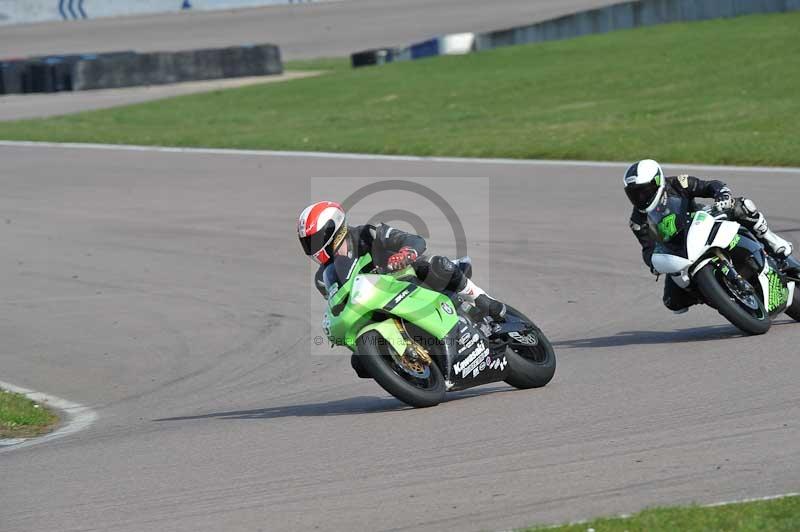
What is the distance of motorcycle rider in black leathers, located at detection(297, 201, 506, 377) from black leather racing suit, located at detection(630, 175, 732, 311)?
2.21 metres

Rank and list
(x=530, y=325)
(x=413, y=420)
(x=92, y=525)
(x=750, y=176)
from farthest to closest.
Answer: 1. (x=750, y=176)
2. (x=530, y=325)
3. (x=413, y=420)
4. (x=92, y=525)

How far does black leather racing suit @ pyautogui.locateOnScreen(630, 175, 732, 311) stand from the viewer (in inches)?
399

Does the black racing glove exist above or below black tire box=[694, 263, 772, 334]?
above

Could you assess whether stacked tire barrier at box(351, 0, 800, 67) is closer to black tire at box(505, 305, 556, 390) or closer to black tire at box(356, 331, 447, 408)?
black tire at box(505, 305, 556, 390)

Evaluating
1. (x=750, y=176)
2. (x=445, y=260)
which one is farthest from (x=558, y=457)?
(x=750, y=176)

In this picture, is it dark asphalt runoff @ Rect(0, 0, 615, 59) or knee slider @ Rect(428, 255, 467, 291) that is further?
dark asphalt runoff @ Rect(0, 0, 615, 59)

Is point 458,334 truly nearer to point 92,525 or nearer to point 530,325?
point 530,325

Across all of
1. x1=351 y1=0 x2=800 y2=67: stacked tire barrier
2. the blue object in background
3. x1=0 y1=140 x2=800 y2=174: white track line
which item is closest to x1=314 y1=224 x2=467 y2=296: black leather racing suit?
x1=0 y1=140 x2=800 y2=174: white track line

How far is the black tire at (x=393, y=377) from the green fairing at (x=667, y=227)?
102 inches

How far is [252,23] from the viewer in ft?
162

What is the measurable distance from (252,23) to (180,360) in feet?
129

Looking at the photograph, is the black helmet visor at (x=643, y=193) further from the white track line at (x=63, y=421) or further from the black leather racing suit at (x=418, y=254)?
the white track line at (x=63, y=421)

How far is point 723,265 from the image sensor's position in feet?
32.1

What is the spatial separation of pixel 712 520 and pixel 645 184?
4.76m
